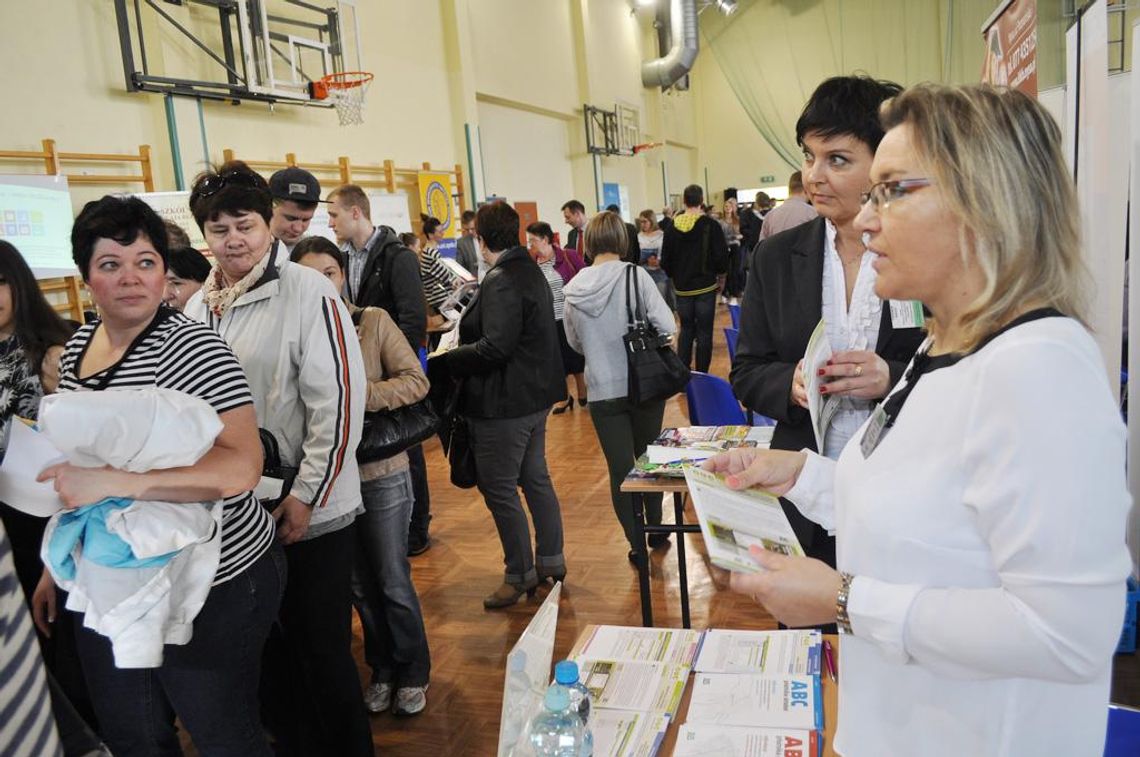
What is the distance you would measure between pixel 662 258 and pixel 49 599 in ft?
18.2

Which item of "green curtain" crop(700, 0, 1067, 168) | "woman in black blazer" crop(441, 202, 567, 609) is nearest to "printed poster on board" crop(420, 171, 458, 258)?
"woman in black blazer" crop(441, 202, 567, 609)

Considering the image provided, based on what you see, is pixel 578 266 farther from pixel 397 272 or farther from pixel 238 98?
pixel 397 272

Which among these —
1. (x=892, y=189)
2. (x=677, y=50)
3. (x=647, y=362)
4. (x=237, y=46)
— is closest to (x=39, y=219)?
(x=237, y=46)

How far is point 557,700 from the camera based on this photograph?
1098 millimetres

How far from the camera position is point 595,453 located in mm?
5508

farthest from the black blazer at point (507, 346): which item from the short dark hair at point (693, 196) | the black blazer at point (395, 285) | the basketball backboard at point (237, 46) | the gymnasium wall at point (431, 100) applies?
the short dark hair at point (693, 196)

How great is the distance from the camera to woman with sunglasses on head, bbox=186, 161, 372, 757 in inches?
75.1

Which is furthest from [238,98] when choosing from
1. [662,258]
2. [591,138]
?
[591,138]

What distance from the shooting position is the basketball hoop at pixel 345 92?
6.61 metres

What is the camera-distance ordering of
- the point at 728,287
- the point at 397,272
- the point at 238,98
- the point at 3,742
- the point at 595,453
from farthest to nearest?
1. the point at 728,287
2. the point at 238,98
3. the point at 595,453
4. the point at 397,272
5. the point at 3,742

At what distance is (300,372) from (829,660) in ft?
4.37

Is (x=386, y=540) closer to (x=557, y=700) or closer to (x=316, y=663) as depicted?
(x=316, y=663)

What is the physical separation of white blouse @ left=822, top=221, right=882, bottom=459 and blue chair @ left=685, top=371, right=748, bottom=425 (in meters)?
1.58

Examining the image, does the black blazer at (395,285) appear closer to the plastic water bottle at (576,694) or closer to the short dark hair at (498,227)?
the short dark hair at (498,227)
